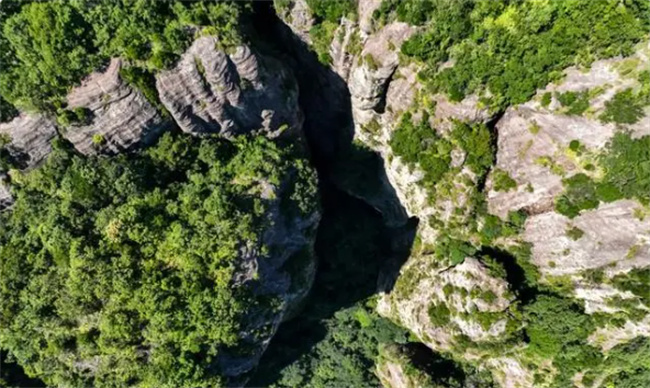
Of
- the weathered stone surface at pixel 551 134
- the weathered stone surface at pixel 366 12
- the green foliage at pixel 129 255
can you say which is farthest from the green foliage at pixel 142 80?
the weathered stone surface at pixel 551 134

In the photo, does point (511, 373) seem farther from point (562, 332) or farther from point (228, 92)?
point (228, 92)

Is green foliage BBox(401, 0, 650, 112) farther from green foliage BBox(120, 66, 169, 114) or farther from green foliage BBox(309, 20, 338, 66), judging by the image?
green foliage BBox(120, 66, 169, 114)

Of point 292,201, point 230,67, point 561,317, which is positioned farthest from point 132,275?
point 561,317

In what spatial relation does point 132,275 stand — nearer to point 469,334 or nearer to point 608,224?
point 469,334

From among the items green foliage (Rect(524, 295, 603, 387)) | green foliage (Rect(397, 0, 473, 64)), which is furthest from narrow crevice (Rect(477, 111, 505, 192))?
green foliage (Rect(524, 295, 603, 387))

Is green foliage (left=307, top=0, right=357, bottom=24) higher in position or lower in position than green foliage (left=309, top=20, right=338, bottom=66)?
higher

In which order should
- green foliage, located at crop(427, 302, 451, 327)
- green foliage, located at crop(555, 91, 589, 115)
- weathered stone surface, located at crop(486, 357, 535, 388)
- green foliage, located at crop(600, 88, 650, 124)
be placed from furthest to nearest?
weathered stone surface, located at crop(486, 357, 535, 388), green foliage, located at crop(427, 302, 451, 327), green foliage, located at crop(555, 91, 589, 115), green foliage, located at crop(600, 88, 650, 124)
